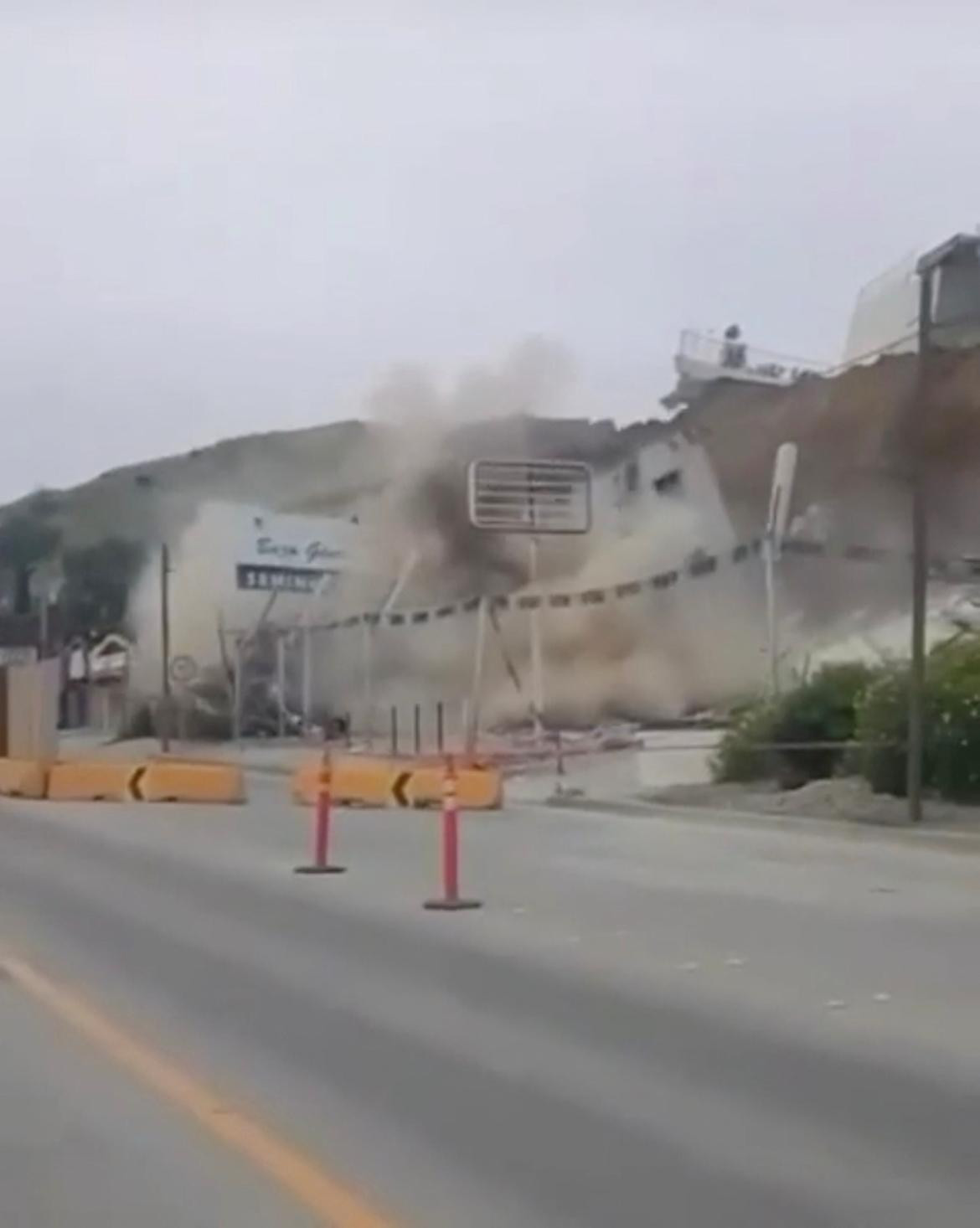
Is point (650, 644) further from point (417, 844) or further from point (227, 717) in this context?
point (417, 844)

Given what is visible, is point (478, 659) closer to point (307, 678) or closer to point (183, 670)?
point (307, 678)

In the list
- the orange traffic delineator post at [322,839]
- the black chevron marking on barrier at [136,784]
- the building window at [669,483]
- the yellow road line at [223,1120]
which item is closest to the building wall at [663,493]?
the building window at [669,483]

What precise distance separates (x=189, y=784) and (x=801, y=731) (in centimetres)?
942

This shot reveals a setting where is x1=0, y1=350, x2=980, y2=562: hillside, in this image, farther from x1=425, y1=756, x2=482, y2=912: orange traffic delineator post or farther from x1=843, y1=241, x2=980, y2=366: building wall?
x1=425, y1=756, x2=482, y2=912: orange traffic delineator post

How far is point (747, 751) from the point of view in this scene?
122 ft

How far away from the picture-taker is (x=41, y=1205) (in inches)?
297

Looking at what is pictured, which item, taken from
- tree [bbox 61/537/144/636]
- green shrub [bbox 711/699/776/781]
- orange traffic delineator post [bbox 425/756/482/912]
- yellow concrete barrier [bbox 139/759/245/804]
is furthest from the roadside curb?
tree [bbox 61/537/144/636]

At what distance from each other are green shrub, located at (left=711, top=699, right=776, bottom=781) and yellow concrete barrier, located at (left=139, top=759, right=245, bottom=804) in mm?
7588

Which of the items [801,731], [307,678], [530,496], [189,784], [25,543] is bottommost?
[189,784]

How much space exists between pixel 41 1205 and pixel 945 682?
81.8 ft

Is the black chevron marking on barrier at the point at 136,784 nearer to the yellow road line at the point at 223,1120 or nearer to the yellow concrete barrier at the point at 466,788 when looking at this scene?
the yellow concrete barrier at the point at 466,788

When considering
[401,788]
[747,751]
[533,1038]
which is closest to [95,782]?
[401,788]

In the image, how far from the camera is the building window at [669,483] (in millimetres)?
73062

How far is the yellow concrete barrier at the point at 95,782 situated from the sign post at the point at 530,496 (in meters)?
21.4
